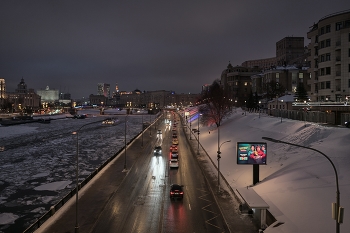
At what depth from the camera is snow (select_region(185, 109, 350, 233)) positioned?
20608 mm

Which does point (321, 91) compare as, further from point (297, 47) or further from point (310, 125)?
point (297, 47)

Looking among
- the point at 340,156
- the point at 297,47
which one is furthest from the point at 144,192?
the point at 297,47

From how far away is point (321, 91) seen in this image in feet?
195

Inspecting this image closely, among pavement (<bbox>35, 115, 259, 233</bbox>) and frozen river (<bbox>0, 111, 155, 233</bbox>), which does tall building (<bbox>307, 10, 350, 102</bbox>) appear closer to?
pavement (<bbox>35, 115, 259, 233</bbox>)

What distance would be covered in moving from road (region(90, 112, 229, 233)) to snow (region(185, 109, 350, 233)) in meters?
4.18

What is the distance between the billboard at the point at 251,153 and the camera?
3045 cm

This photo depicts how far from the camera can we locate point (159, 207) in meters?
25.8

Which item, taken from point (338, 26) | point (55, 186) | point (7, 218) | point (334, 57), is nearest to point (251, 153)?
point (55, 186)

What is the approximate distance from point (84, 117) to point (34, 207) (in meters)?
178

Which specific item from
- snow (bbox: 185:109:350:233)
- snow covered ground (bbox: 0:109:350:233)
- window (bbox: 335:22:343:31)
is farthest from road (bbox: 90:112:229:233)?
window (bbox: 335:22:343:31)

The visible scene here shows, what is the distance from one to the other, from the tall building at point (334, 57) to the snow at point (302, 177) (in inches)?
566

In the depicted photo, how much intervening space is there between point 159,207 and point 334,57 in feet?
151

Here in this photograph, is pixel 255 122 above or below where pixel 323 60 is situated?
below

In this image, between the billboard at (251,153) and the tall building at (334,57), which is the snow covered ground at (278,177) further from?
the tall building at (334,57)
